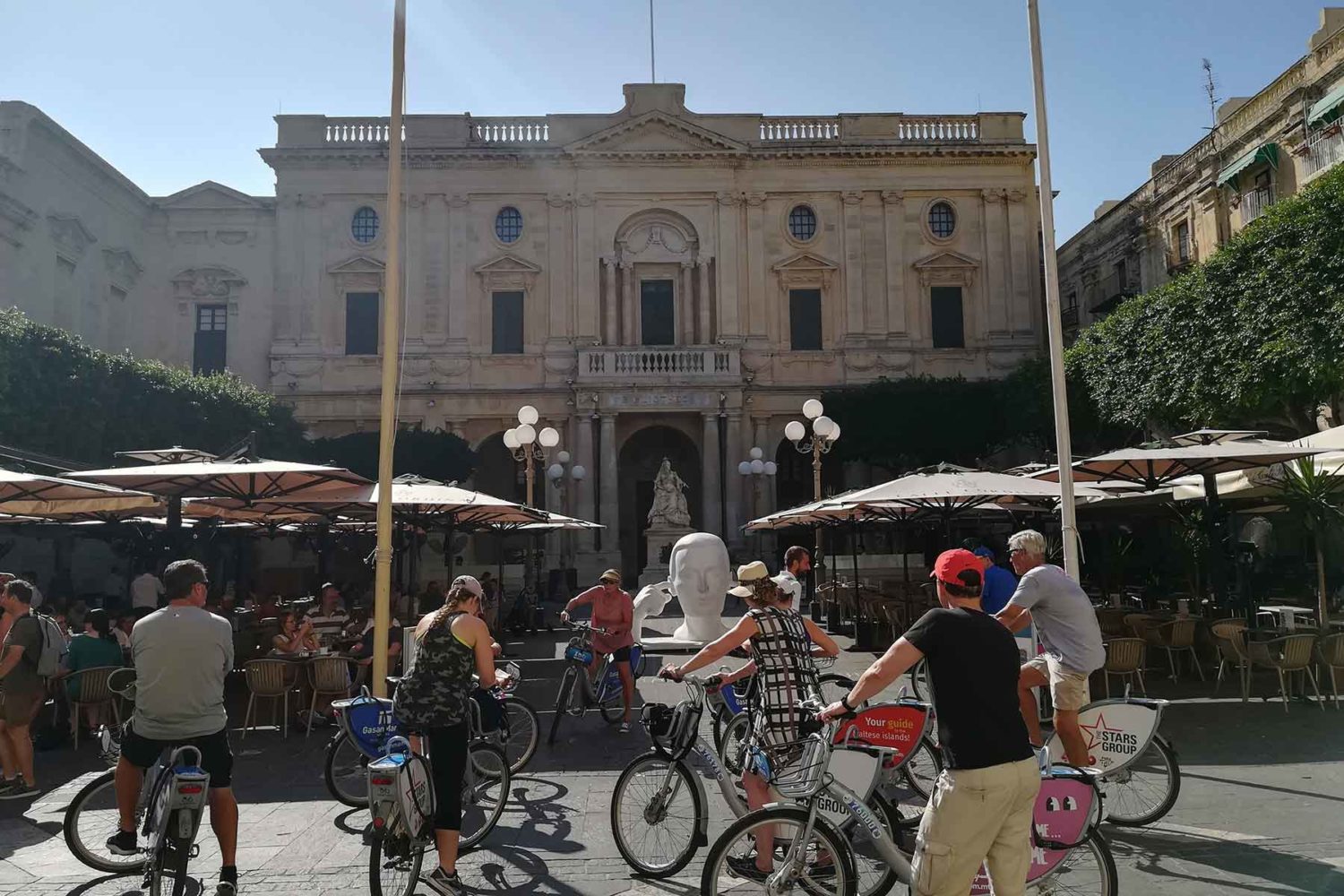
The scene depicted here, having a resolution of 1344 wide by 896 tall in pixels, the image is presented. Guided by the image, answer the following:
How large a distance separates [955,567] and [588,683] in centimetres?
618

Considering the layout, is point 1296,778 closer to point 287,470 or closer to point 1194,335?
point 287,470

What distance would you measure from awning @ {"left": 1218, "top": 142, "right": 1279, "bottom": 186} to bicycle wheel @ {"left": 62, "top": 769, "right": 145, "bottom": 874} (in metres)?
28.5

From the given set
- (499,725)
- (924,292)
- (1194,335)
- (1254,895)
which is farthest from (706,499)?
(1254,895)

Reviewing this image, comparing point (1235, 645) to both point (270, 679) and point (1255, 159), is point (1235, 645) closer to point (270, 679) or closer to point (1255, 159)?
point (270, 679)

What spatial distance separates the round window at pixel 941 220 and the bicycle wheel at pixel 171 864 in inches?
1338

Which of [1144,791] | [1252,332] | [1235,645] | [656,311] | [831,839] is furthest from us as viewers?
[656,311]

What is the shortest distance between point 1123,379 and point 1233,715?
17.8 m

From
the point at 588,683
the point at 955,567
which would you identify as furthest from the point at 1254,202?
the point at 955,567

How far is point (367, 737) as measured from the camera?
21.2 ft

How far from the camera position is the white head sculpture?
9.39 m

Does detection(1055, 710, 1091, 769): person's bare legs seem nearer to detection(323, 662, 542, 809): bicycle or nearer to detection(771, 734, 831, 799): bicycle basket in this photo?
detection(771, 734, 831, 799): bicycle basket

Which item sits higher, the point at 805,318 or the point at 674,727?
the point at 805,318

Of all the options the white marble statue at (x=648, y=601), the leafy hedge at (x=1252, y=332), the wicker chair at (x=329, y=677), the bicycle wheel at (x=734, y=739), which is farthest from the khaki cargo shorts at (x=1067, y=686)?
the leafy hedge at (x=1252, y=332)

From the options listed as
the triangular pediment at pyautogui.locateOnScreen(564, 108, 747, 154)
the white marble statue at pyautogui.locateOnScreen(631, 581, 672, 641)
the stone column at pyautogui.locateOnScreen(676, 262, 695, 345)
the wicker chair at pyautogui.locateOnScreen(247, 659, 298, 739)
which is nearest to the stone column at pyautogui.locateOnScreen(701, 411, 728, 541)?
the stone column at pyautogui.locateOnScreen(676, 262, 695, 345)
